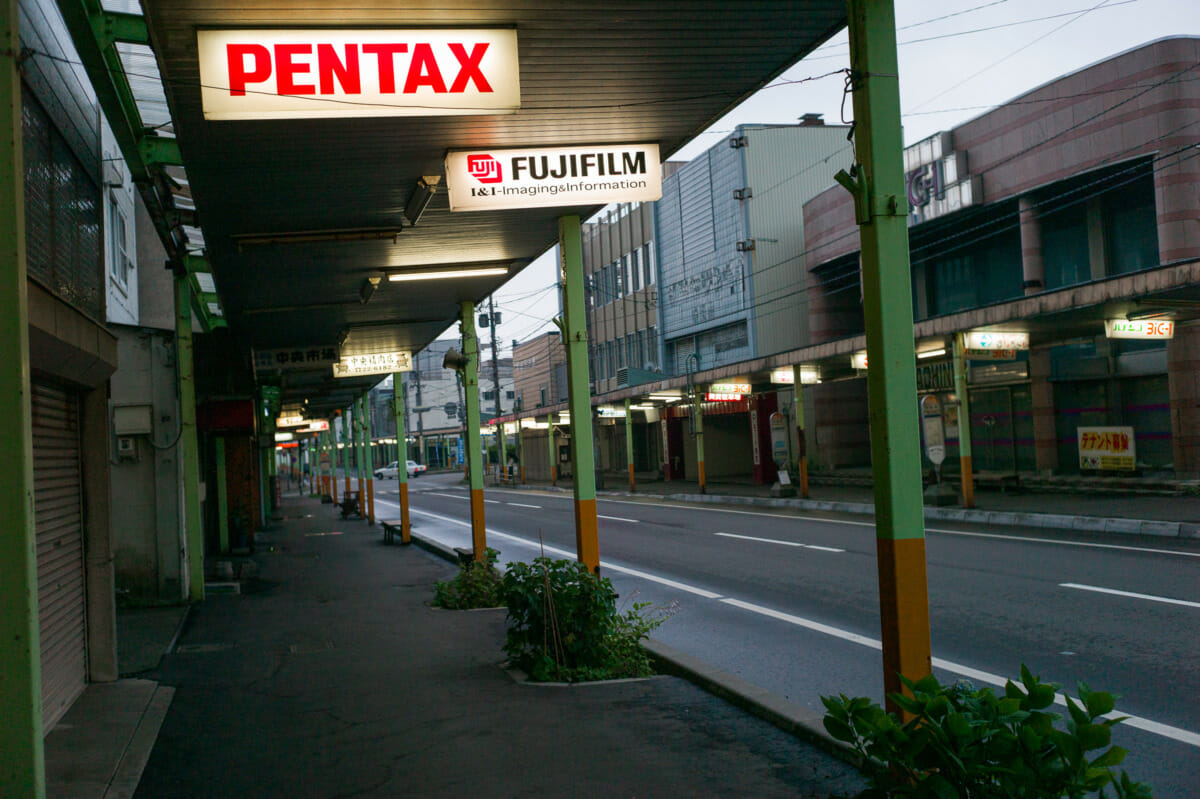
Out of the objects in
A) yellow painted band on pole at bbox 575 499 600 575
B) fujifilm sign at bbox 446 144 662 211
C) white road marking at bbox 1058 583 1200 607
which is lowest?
white road marking at bbox 1058 583 1200 607

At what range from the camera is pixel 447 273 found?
1280 centimetres

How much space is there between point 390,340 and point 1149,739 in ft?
55.0

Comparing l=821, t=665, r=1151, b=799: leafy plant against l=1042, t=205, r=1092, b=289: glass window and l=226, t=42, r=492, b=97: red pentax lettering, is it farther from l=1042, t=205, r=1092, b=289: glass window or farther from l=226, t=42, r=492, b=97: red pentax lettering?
l=1042, t=205, r=1092, b=289: glass window

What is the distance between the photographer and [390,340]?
2042cm

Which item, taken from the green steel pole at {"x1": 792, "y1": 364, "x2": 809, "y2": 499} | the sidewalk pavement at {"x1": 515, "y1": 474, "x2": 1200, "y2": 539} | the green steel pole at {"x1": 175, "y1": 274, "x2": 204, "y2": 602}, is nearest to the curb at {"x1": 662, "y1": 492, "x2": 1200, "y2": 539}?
the sidewalk pavement at {"x1": 515, "y1": 474, "x2": 1200, "y2": 539}

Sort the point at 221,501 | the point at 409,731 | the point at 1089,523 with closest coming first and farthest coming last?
the point at 409,731
the point at 1089,523
the point at 221,501

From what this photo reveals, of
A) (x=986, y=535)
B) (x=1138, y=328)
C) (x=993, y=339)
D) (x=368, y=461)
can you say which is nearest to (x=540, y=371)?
(x=368, y=461)

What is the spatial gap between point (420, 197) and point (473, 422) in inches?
246

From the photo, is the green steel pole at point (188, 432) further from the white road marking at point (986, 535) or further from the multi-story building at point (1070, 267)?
the multi-story building at point (1070, 267)

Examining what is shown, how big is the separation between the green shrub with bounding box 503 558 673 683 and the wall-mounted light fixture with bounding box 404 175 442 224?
11.7ft

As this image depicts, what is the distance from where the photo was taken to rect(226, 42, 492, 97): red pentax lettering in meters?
5.93

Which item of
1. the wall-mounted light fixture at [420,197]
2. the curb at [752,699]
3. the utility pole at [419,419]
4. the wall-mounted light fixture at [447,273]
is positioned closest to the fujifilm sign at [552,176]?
the wall-mounted light fixture at [420,197]

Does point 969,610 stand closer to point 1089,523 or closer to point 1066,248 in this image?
point 1089,523

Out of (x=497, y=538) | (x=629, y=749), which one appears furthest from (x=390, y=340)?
(x=629, y=749)
